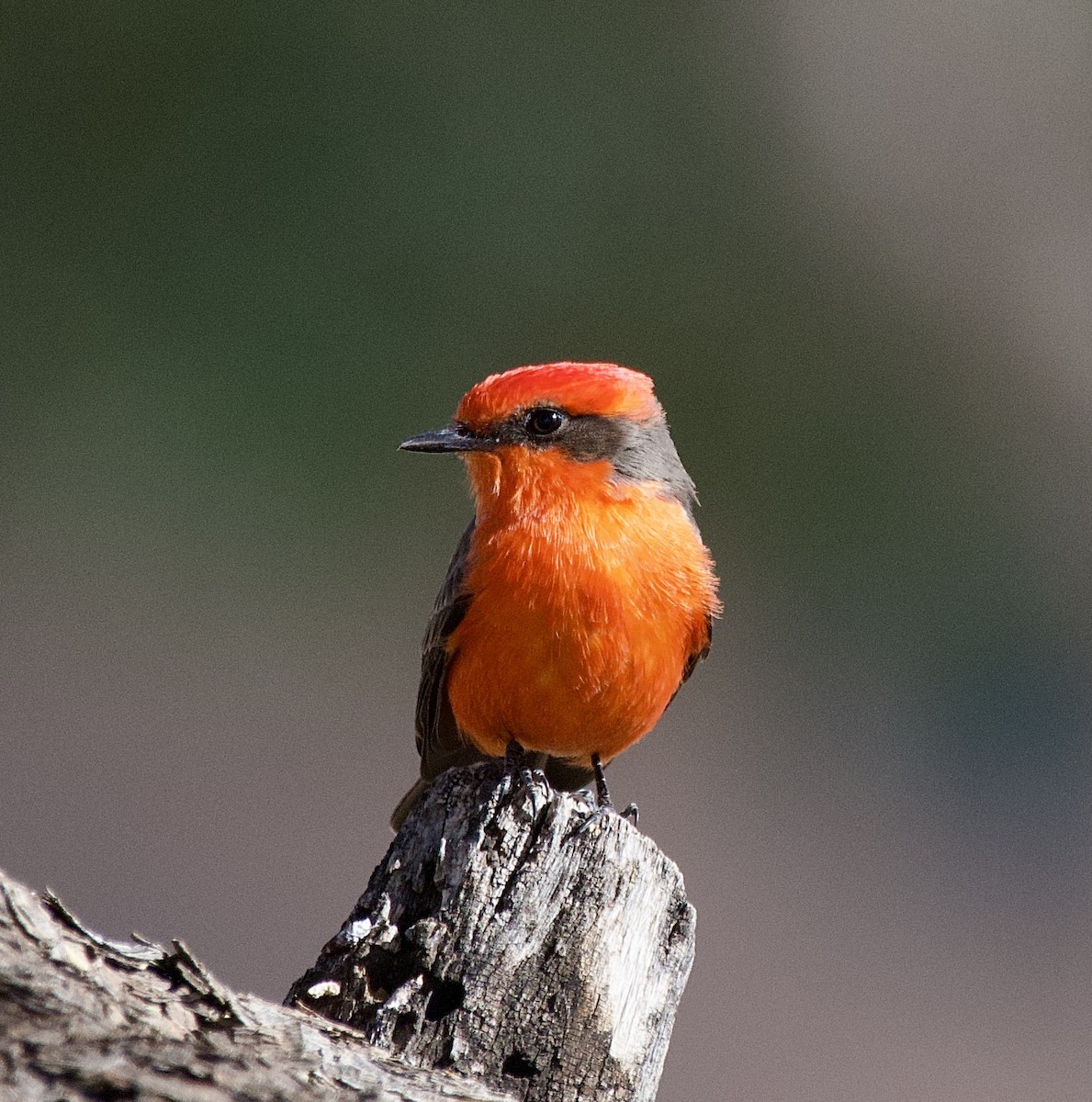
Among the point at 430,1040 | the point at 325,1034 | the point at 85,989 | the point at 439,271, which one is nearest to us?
the point at 85,989

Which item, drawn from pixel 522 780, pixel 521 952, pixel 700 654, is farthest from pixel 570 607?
pixel 521 952

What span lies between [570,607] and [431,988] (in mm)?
1717

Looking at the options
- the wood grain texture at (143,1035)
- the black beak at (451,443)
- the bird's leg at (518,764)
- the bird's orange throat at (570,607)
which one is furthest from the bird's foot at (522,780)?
the black beak at (451,443)

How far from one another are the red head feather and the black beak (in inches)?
1.7

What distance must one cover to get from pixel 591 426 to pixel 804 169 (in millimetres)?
7757

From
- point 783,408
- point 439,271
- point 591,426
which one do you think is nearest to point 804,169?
point 783,408

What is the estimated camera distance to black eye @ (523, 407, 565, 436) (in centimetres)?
512

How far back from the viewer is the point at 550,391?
16.7 feet

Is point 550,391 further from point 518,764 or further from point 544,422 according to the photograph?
point 518,764

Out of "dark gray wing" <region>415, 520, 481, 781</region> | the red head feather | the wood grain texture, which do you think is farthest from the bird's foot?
the red head feather

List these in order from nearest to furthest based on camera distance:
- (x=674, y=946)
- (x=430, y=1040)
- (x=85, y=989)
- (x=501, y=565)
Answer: (x=85, y=989)
(x=430, y=1040)
(x=674, y=946)
(x=501, y=565)

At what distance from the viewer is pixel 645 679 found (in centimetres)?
491

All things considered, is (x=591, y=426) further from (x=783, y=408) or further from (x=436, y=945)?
(x=783, y=408)

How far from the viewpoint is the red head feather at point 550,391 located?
5.07 metres
